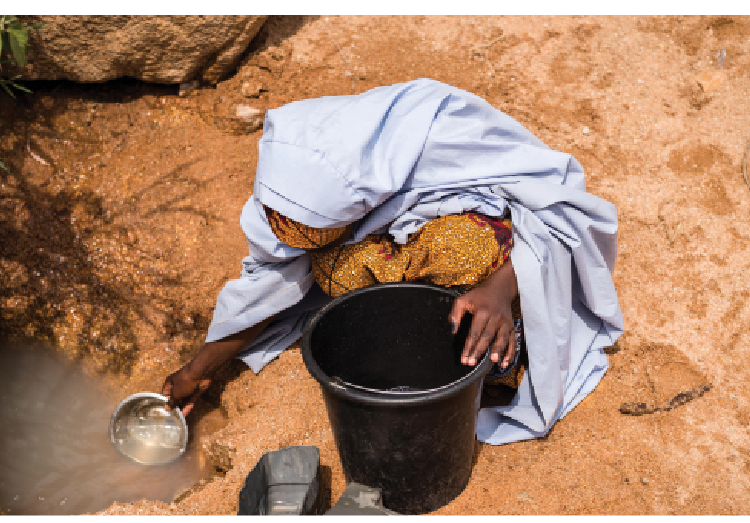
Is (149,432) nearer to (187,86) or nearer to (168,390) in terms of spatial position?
(168,390)

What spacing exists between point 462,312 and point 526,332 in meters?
0.35

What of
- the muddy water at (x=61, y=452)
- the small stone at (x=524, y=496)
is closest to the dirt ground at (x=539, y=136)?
the small stone at (x=524, y=496)

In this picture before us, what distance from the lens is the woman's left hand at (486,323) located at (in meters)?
1.65

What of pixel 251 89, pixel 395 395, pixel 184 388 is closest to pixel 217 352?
pixel 184 388

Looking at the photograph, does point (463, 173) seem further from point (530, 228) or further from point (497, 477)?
point (497, 477)


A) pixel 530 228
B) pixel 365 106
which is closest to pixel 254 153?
pixel 365 106

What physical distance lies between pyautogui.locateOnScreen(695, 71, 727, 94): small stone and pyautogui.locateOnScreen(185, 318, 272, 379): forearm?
2505 mm

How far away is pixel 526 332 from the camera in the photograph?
195 centimetres

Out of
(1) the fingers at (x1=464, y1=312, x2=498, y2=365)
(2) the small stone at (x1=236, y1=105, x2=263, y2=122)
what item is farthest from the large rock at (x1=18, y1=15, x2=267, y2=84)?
(1) the fingers at (x1=464, y1=312, x2=498, y2=365)

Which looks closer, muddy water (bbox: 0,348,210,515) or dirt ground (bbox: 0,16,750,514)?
dirt ground (bbox: 0,16,750,514)

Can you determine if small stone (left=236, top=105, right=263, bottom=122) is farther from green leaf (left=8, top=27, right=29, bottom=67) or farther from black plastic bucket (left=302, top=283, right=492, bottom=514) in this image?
black plastic bucket (left=302, top=283, right=492, bottom=514)

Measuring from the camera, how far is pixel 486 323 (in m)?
1.69

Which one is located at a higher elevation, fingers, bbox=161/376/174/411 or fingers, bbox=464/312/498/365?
fingers, bbox=464/312/498/365

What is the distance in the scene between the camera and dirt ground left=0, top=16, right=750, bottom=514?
204 centimetres
